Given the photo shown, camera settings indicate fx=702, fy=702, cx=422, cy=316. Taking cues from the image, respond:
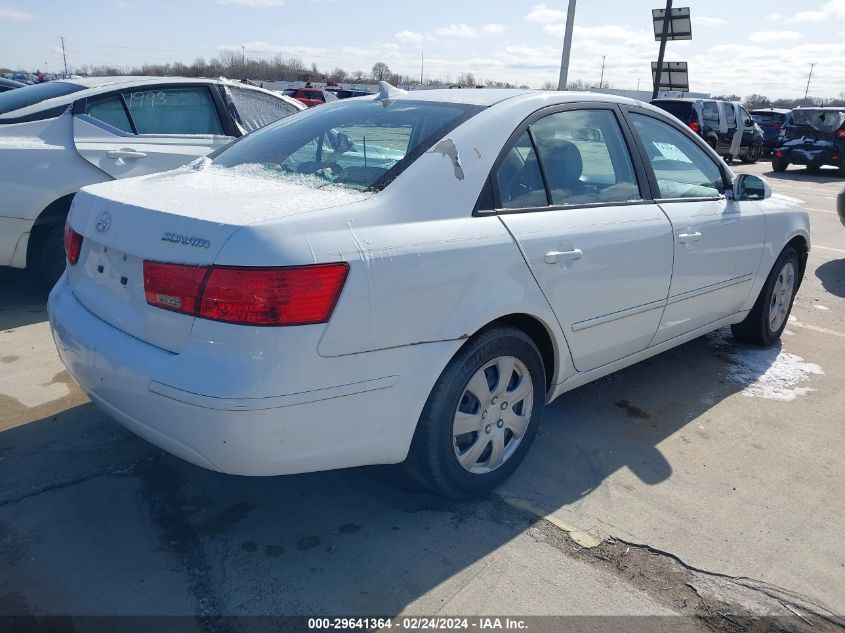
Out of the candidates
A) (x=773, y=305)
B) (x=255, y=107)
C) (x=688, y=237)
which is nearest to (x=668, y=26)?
(x=255, y=107)

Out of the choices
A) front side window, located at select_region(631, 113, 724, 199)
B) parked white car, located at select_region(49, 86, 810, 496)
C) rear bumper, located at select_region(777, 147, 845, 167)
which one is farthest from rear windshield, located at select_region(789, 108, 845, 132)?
parked white car, located at select_region(49, 86, 810, 496)

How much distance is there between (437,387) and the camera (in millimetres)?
2625

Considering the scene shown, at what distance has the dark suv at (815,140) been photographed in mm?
18672

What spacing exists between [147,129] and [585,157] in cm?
373

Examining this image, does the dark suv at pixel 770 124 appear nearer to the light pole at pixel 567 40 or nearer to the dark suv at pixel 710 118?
the dark suv at pixel 710 118

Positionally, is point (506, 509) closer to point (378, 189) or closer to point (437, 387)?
point (437, 387)

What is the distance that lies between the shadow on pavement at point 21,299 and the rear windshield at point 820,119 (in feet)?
64.6

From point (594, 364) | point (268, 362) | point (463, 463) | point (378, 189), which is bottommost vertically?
point (463, 463)

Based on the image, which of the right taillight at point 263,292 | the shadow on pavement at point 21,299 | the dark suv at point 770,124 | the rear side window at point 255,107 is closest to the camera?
the right taillight at point 263,292

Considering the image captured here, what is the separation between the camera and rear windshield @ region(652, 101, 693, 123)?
1895 centimetres

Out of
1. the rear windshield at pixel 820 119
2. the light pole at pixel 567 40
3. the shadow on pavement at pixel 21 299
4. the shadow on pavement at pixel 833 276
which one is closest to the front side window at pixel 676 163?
the shadow on pavement at pixel 833 276

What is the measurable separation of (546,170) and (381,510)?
162 cm

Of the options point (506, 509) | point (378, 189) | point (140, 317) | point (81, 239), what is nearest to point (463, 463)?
point (506, 509)

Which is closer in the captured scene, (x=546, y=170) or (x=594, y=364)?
(x=546, y=170)
